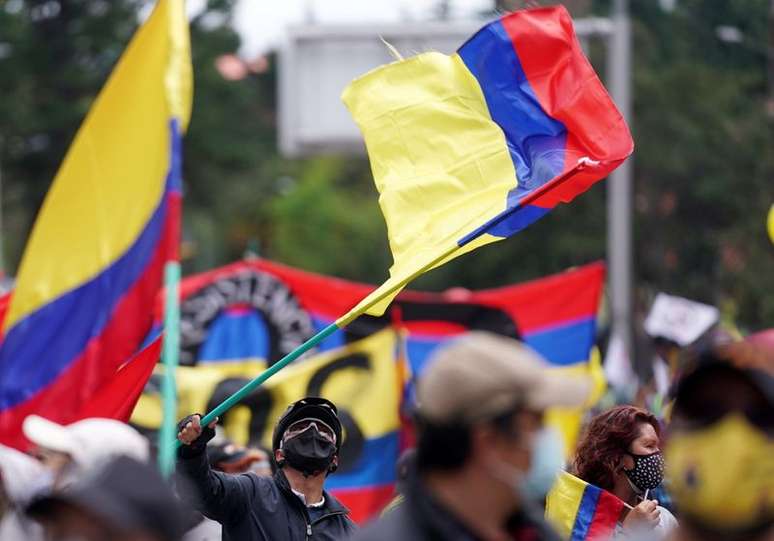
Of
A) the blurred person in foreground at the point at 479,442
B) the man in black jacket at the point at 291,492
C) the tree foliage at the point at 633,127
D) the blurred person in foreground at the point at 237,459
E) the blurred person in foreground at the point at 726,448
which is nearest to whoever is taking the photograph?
the blurred person in foreground at the point at 726,448

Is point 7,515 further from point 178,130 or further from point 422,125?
point 422,125

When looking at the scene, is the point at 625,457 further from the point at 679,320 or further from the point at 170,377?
the point at 679,320

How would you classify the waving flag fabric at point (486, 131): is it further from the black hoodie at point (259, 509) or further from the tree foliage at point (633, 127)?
the tree foliage at point (633, 127)

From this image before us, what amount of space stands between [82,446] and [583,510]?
252cm

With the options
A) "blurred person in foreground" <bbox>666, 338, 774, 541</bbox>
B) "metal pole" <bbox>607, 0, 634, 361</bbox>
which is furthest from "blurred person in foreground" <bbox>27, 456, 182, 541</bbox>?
"metal pole" <bbox>607, 0, 634, 361</bbox>

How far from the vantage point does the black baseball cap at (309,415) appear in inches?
254

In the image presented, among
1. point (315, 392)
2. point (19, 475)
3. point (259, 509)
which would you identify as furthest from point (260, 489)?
point (315, 392)

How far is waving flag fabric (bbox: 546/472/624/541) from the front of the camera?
236 inches

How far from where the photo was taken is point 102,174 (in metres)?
6.23

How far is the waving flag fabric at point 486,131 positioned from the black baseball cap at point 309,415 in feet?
2.03

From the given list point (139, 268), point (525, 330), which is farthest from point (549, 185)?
point (525, 330)

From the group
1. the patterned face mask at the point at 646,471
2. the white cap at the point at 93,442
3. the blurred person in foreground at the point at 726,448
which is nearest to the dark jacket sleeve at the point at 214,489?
the patterned face mask at the point at 646,471

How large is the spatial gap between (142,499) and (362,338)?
7767mm

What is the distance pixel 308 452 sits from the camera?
20.9 ft
